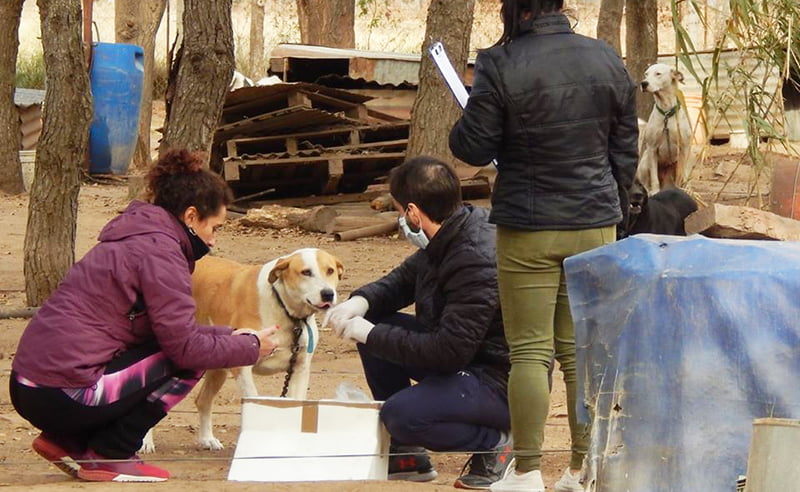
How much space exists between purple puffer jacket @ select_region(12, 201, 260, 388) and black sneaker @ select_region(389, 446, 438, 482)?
946mm

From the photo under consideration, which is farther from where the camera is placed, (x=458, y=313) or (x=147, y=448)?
(x=147, y=448)

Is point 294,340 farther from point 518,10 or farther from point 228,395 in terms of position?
point 518,10

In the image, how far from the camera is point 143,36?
883 inches

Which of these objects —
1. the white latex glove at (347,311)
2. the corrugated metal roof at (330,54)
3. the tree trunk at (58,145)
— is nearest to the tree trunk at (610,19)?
the corrugated metal roof at (330,54)

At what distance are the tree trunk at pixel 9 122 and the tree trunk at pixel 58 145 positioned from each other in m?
7.66

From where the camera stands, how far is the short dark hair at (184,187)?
4895 millimetres

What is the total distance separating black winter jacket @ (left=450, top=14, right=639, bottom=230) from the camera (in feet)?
13.8

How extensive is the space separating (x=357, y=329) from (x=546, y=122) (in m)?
1.27

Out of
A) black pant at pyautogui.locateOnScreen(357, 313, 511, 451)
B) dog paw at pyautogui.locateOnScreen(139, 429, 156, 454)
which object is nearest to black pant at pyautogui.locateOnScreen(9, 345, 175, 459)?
dog paw at pyautogui.locateOnScreen(139, 429, 156, 454)

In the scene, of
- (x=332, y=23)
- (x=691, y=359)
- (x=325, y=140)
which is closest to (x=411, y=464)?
(x=691, y=359)

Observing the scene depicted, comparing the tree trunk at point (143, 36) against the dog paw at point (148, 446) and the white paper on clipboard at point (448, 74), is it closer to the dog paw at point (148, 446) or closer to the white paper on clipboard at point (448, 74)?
the dog paw at point (148, 446)

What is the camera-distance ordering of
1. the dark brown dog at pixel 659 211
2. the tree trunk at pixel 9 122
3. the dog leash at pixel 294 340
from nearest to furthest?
the dog leash at pixel 294 340 → the dark brown dog at pixel 659 211 → the tree trunk at pixel 9 122

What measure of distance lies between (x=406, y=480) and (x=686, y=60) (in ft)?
7.32

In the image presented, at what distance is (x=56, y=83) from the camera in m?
8.41
